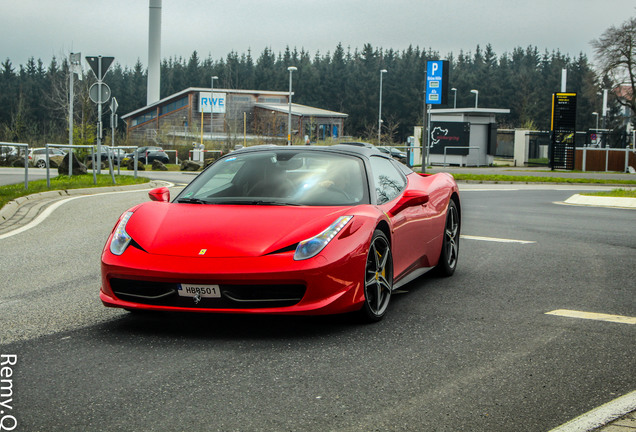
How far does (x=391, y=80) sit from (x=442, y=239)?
124929 millimetres

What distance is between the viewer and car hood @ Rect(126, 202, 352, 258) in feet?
16.2

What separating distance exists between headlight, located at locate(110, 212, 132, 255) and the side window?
1.84 metres

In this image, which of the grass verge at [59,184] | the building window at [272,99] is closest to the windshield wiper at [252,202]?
the grass verge at [59,184]

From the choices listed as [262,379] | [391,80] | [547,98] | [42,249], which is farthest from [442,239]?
[391,80]

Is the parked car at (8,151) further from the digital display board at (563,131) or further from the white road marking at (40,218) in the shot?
the digital display board at (563,131)

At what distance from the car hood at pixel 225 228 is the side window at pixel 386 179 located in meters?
0.73

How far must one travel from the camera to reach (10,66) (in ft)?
461

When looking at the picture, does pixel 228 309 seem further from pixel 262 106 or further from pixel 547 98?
pixel 547 98

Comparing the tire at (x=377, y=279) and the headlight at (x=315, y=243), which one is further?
the tire at (x=377, y=279)

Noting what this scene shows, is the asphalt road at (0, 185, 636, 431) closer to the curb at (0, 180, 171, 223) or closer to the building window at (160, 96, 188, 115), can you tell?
the curb at (0, 180, 171, 223)

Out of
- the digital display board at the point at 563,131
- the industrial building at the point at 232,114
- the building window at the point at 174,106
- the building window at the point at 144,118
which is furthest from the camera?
the building window at the point at 144,118

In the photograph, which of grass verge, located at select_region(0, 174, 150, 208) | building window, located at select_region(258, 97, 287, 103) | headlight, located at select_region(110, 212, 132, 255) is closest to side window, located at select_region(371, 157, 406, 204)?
headlight, located at select_region(110, 212, 132, 255)

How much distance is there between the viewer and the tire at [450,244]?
7539 mm

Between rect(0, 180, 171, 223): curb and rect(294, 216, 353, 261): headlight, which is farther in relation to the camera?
rect(0, 180, 171, 223): curb
